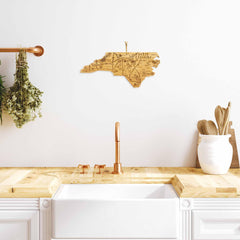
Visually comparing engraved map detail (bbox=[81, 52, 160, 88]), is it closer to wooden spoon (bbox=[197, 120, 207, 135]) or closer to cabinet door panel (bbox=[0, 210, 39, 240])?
wooden spoon (bbox=[197, 120, 207, 135])

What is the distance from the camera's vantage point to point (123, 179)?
1.59 metres

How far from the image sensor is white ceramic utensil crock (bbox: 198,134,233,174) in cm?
161

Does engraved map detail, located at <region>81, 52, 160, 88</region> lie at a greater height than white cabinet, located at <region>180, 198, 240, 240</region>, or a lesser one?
greater

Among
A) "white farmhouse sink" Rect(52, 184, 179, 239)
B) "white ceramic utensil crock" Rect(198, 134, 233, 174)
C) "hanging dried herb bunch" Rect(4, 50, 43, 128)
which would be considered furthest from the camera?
"hanging dried herb bunch" Rect(4, 50, 43, 128)

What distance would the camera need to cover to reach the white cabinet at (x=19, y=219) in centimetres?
137

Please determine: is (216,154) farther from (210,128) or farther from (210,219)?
(210,219)

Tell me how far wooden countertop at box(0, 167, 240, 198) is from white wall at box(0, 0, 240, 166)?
0.14 m

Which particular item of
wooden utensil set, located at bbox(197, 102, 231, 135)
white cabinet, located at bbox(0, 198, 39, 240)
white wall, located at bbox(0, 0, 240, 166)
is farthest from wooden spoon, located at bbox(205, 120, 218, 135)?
white cabinet, located at bbox(0, 198, 39, 240)

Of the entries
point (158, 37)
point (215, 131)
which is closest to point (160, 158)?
point (215, 131)

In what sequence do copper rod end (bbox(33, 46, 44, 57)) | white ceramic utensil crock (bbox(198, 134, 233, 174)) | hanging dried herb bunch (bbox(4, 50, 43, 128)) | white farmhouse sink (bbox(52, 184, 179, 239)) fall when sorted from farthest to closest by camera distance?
copper rod end (bbox(33, 46, 44, 57)), hanging dried herb bunch (bbox(4, 50, 43, 128)), white ceramic utensil crock (bbox(198, 134, 233, 174)), white farmhouse sink (bbox(52, 184, 179, 239))

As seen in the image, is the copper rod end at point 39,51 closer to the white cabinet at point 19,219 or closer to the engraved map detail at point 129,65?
the engraved map detail at point 129,65

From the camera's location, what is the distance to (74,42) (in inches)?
73.9

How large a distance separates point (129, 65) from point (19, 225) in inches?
41.6

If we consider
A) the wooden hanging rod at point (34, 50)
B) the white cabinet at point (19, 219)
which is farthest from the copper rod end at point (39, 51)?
the white cabinet at point (19, 219)
